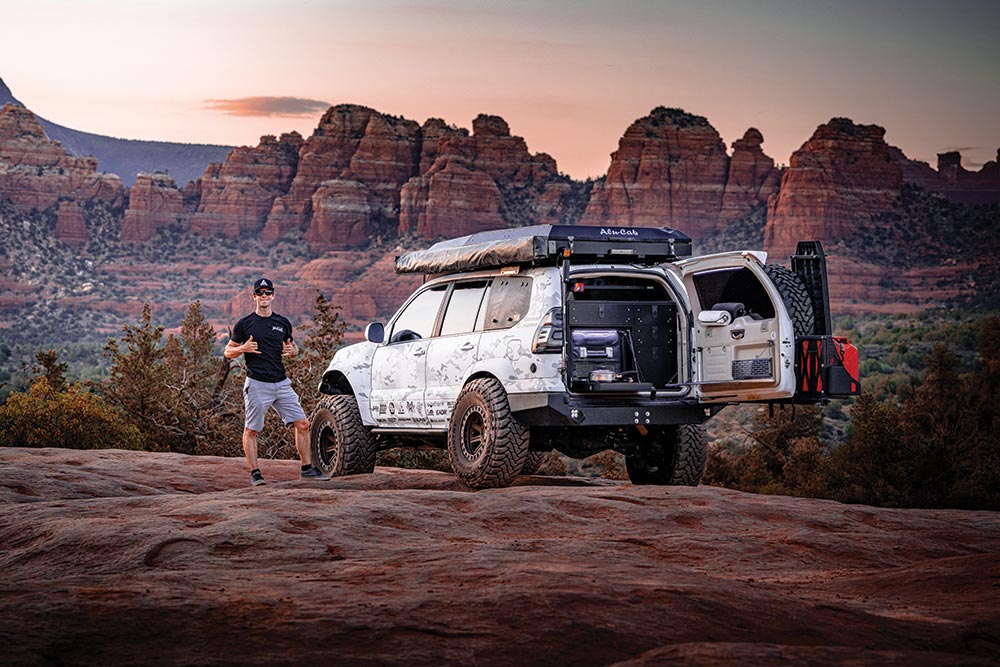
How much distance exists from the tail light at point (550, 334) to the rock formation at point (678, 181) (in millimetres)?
117712

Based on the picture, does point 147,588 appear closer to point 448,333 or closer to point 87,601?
point 87,601

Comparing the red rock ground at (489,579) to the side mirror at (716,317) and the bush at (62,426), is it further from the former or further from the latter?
the bush at (62,426)

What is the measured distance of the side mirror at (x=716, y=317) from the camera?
10438 millimetres

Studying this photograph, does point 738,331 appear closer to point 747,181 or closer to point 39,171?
point 747,181

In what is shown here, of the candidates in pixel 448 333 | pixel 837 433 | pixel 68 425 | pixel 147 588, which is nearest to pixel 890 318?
pixel 837 433

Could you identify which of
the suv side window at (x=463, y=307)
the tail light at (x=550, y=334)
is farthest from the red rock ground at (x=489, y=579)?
the suv side window at (x=463, y=307)

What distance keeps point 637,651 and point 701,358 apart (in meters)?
6.48

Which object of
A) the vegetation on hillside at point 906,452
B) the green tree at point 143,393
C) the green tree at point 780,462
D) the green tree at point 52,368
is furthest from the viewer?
the green tree at point 52,368

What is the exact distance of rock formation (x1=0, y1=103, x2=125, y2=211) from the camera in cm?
12606

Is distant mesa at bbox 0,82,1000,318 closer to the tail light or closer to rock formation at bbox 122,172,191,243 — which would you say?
rock formation at bbox 122,172,191,243

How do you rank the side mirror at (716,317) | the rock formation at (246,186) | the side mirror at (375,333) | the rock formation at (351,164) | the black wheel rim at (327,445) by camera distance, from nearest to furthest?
1. the side mirror at (716,317)
2. the side mirror at (375,333)
3. the black wheel rim at (327,445)
4. the rock formation at (246,186)
5. the rock formation at (351,164)

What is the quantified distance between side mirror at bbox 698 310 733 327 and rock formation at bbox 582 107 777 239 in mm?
117404

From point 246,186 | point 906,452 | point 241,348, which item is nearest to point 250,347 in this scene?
point 241,348

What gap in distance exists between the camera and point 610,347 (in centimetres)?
1078
